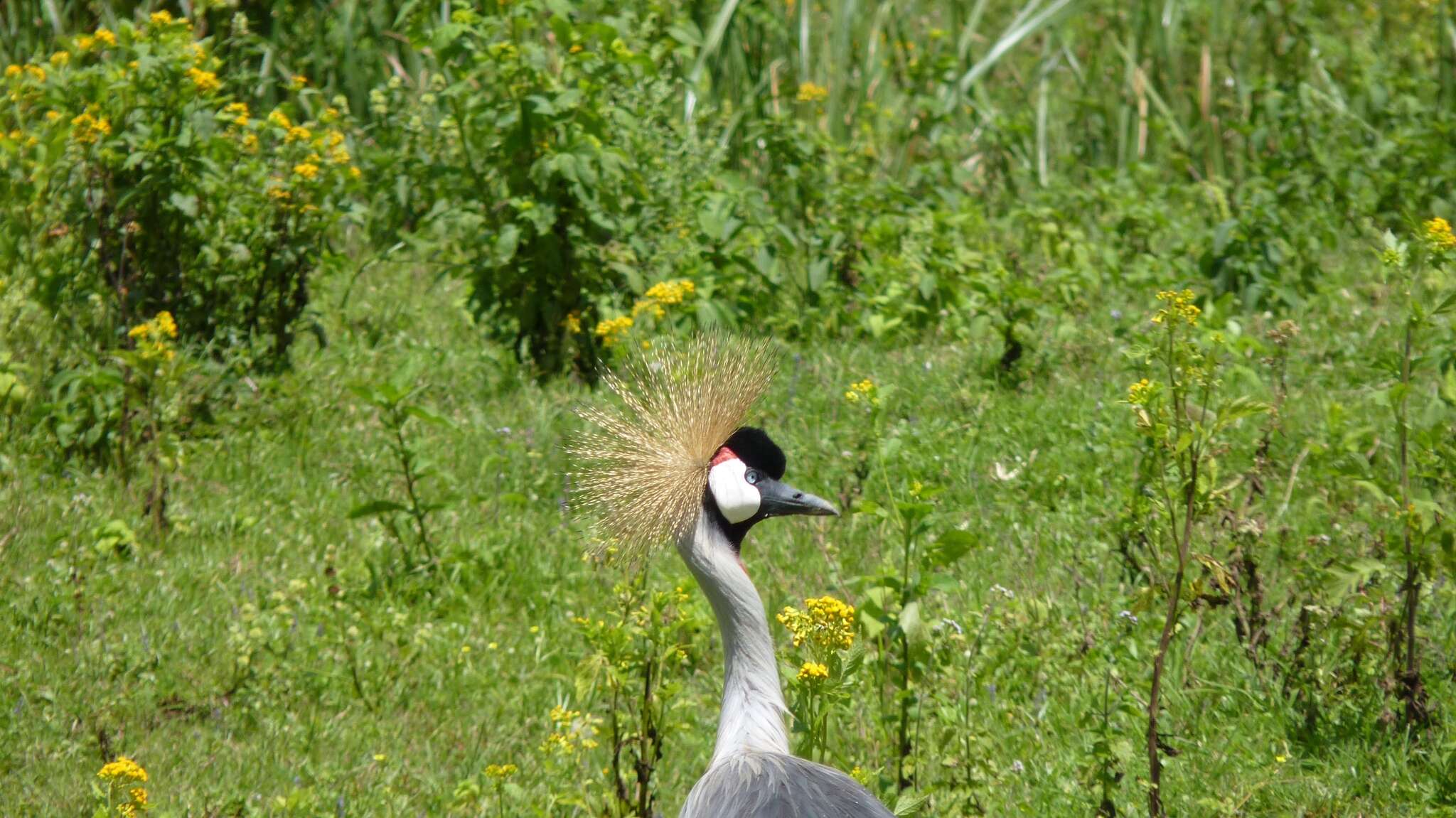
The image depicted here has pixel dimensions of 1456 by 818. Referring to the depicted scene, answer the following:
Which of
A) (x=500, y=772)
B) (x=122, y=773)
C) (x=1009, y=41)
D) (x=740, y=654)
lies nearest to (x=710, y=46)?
(x=1009, y=41)

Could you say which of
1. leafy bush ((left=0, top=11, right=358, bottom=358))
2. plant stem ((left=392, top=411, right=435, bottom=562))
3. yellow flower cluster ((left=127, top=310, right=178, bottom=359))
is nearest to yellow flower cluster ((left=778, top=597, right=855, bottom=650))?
plant stem ((left=392, top=411, right=435, bottom=562))

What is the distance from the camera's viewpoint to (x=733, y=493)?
7.76ft

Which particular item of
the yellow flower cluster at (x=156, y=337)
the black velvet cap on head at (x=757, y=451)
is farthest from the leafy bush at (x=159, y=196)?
the black velvet cap on head at (x=757, y=451)

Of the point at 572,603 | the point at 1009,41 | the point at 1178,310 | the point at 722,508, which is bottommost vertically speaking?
the point at 572,603

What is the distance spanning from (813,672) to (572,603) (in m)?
1.42

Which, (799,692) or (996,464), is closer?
(799,692)

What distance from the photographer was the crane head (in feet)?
7.78

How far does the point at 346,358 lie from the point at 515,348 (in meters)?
0.59

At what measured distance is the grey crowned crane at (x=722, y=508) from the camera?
224 cm

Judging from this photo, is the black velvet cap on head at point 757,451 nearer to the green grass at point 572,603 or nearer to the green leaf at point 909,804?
the green grass at point 572,603

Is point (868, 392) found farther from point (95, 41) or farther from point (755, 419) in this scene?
point (95, 41)

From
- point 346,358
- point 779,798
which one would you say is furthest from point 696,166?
point 779,798

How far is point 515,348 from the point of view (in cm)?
481

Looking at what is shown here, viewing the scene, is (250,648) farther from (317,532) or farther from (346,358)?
(346,358)
